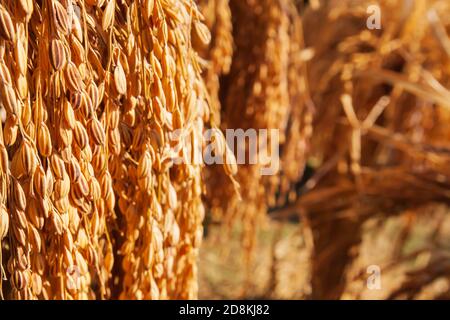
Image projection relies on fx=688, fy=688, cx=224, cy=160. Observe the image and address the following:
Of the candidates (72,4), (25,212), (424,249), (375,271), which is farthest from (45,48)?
(424,249)

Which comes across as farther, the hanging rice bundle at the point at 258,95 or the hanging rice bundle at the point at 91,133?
the hanging rice bundle at the point at 258,95

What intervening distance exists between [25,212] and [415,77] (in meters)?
1.47

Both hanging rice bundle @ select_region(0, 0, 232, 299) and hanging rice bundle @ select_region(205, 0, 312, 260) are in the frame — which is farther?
hanging rice bundle @ select_region(205, 0, 312, 260)

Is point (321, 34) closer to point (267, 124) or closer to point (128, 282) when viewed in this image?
point (267, 124)

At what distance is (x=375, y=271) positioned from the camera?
1579 mm

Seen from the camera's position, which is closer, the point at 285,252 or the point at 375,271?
the point at 375,271

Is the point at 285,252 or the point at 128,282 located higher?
the point at 128,282

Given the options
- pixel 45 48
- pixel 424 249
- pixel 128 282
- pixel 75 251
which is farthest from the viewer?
pixel 424 249

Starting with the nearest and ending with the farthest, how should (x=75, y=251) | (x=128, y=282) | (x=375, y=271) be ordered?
(x=75, y=251) < (x=128, y=282) < (x=375, y=271)

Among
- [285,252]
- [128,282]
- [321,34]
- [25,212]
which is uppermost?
[321,34]

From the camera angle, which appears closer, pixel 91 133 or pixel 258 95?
pixel 91 133

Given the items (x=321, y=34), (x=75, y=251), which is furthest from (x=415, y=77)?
(x=75, y=251)

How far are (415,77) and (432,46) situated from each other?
162 millimetres

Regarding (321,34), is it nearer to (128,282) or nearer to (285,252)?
(285,252)
